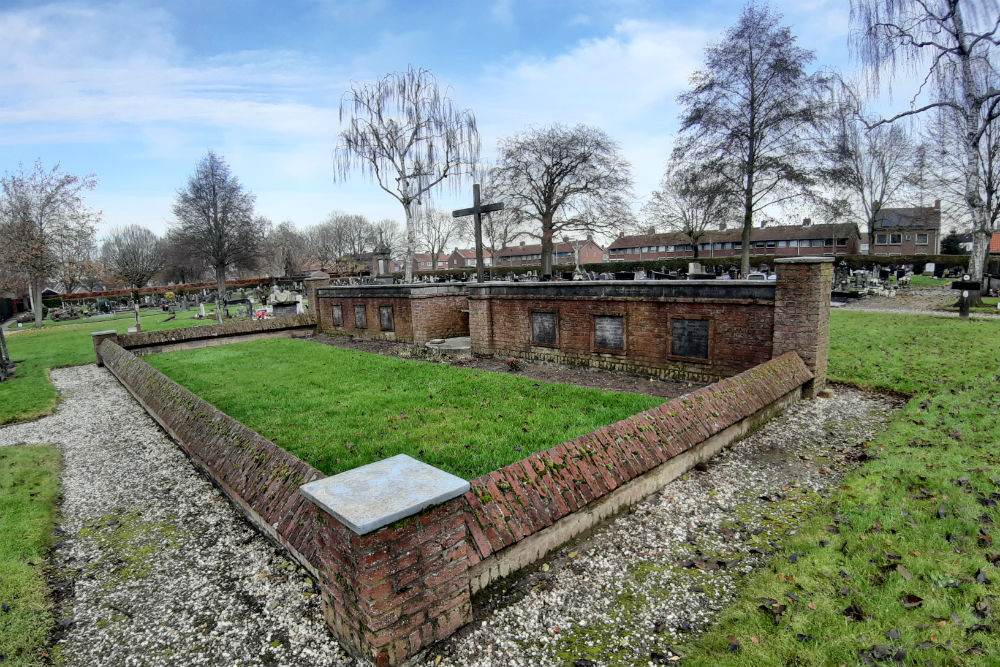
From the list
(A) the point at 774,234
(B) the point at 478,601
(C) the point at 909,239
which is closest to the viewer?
(B) the point at 478,601

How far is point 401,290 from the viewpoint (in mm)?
16141

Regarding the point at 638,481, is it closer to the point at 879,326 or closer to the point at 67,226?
the point at 879,326

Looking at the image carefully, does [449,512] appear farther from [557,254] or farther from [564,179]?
[557,254]

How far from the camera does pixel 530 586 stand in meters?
3.72

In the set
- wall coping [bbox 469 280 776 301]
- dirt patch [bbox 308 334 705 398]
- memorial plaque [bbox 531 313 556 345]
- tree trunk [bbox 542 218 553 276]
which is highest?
tree trunk [bbox 542 218 553 276]

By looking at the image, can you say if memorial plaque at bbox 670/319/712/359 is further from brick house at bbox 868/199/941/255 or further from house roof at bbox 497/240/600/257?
house roof at bbox 497/240/600/257

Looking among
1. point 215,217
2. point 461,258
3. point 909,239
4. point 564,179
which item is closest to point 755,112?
point 564,179

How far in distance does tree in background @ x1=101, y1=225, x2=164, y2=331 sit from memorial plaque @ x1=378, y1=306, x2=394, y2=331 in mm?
51707

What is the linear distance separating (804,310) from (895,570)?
537 cm

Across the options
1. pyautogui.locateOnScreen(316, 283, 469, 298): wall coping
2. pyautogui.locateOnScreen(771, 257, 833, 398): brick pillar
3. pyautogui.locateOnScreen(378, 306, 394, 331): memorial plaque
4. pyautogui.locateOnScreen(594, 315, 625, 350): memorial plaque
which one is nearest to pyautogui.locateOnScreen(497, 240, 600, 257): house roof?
pyautogui.locateOnScreen(316, 283, 469, 298): wall coping

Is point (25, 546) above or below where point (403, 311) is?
below

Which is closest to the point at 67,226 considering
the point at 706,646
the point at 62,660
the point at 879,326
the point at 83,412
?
the point at 83,412

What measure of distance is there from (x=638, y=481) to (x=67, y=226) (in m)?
40.6

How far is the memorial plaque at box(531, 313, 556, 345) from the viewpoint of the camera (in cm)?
1198
